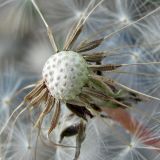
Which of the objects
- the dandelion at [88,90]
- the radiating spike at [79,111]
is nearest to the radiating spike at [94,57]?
the dandelion at [88,90]

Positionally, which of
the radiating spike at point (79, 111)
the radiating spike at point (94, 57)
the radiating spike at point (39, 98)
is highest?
the radiating spike at point (94, 57)

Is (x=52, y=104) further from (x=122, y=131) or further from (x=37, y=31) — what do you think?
(x=37, y=31)

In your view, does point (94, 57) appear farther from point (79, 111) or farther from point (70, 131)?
point (70, 131)

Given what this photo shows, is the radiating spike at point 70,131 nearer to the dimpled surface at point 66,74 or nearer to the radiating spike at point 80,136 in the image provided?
the radiating spike at point 80,136

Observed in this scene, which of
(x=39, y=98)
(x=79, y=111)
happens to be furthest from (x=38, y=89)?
(x=79, y=111)

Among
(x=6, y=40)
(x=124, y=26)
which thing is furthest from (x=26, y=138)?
(x=6, y=40)

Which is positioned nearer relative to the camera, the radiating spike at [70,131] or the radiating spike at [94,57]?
the radiating spike at [94,57]

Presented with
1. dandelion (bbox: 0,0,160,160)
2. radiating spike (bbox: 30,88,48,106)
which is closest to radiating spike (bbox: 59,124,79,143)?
dandelion (bbox: 0,0,160,160)
